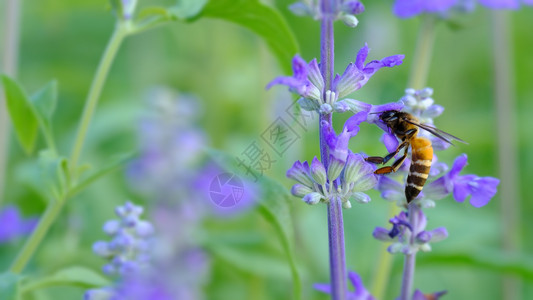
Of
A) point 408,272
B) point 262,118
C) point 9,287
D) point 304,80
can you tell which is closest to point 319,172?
point 304,80

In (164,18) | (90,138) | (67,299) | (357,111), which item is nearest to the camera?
(357,111)

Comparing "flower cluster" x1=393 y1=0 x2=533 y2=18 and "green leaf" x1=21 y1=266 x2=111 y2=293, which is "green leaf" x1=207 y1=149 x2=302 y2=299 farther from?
"flower cluster" x1=393 y1=0 x2=533 y2=18

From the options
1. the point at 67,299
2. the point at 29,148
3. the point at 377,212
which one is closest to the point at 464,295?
the point at 377,212

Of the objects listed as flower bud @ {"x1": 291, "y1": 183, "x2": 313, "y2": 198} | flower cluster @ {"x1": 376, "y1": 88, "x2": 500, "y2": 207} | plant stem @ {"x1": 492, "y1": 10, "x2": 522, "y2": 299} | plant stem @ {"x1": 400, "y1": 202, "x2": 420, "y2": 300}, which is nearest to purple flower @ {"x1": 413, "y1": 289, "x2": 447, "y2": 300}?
plant stem @ {"x1": 400, "y1": 202, "x2": 420, "y2": 300}

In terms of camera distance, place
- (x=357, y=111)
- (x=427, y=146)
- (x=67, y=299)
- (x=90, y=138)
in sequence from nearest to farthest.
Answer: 1. (x=357, y=111)
2. (x=427, y=146)
3. (x=67, y=299)
4. (x=90, y=138)

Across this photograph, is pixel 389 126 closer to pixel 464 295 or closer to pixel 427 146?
pixel 427 146

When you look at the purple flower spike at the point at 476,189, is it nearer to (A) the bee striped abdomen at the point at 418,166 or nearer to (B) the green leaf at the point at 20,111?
(A) the bee striped abdomen at the point at 418,166
